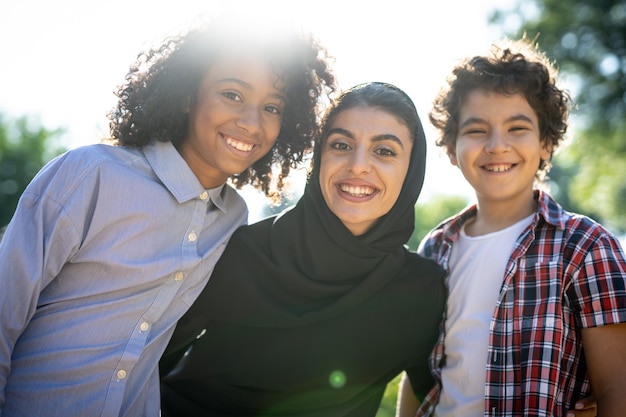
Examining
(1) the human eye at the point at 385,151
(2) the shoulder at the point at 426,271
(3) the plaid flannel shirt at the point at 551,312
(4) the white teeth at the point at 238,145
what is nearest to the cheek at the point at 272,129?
(4) the white teeth at the point at 238,145

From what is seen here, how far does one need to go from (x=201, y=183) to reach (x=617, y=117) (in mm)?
17686

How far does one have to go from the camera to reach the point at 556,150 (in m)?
4.17

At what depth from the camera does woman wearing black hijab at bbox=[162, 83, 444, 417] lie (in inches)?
135

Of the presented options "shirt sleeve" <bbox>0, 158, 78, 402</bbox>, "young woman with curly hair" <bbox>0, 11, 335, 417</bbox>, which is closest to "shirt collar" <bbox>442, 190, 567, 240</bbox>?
"young woman with curly hair" <bbox>0, 11, 335, 417</bbox>

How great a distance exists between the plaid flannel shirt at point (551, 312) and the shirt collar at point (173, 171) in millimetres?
1758

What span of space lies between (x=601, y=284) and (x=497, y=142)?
1015mm

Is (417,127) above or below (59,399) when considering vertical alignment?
above

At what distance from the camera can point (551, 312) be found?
9.89ft

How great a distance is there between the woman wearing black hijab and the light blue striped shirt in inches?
17.9

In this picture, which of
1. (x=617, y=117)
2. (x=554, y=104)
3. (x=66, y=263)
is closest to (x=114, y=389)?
(x=66, y=263)

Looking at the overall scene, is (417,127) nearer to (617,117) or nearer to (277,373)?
(277,373)

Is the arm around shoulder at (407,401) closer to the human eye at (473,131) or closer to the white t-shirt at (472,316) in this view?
the white t-shirt at (472,316)

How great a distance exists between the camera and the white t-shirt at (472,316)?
327cm

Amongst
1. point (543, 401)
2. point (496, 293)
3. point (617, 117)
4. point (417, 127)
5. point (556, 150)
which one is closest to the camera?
point (543, 401)
